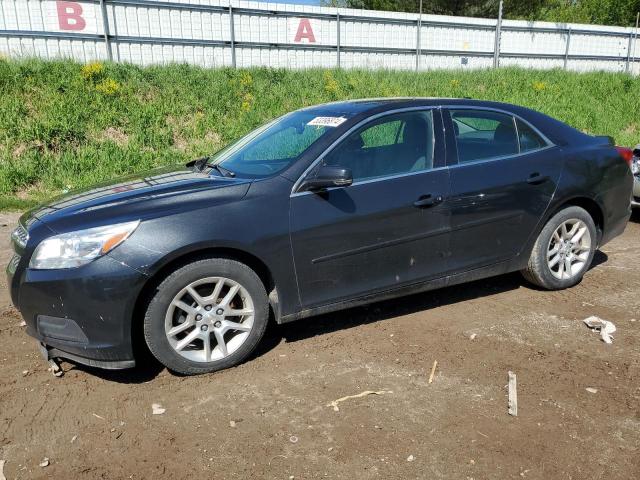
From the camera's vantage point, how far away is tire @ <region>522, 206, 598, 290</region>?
15.3ft

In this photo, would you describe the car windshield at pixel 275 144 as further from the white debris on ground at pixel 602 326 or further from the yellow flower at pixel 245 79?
the yellow flower at pixel 245 79

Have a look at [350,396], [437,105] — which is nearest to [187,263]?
[350,396]

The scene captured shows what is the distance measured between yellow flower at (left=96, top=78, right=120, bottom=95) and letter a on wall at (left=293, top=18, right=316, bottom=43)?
222 inches

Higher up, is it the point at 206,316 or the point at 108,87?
the point at 108,87

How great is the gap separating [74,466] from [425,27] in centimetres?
1736

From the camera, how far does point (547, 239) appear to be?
4.63 m

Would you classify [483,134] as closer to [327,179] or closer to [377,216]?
[377,216]

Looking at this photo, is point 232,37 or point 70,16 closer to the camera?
point 70,16

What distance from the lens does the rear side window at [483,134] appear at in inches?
167

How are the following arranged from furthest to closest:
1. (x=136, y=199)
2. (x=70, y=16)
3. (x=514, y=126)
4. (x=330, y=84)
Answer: (x=330, y=84) < (x=70, y=16) < (x=514, y=126) < (x=136, y=199)

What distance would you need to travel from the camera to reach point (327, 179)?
3584mm

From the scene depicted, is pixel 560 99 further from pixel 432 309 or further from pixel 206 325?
pixel 206 325

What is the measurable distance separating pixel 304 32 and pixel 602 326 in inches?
529

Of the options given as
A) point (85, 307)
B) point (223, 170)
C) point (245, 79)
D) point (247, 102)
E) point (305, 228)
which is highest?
point (245, 79)
